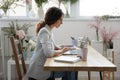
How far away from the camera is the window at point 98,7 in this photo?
406cm

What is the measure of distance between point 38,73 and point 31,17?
187 centimetres

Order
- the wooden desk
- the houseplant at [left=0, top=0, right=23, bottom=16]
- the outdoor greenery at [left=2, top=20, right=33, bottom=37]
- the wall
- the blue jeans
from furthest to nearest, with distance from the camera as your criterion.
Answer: the wall, the houseplant at [left=0, top=0, right=23, bottom=16], the outdoor greenery at [left=2, top=20, right=33, bottom=37], the blue jeans, the wooden desk

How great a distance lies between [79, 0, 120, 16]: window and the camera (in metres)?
4.06

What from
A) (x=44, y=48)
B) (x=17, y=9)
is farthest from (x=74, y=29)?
(x=44, y=48)

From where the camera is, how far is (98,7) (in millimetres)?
4105

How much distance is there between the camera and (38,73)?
7.68 ft

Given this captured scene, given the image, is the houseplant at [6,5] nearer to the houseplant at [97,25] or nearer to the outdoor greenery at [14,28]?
the outdoor greenery at [14,28]

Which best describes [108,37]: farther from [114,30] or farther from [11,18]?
[11,18]

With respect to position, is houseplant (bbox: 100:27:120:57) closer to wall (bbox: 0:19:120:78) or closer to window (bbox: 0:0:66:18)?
wall (bbox: 0:19:120:78)

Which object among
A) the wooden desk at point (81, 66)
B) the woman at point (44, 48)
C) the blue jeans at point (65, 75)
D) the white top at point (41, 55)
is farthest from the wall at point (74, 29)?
the wooden desk at point (81, 66)

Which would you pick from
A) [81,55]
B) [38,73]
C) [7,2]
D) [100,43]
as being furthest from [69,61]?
[7,2]

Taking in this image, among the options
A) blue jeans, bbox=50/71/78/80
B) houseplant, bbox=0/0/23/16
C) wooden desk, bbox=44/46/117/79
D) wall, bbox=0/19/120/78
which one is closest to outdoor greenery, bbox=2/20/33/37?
wall, bbox=0/19/120/78

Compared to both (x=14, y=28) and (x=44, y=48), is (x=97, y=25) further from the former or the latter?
(x=44, y=48)

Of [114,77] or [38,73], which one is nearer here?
[38,73]
